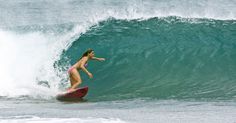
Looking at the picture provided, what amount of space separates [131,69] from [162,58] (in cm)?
112

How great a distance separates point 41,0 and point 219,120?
22726 mm

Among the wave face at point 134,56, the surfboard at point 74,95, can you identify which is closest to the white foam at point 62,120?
the surfboard at point 74,95

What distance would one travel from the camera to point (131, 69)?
1747 centimetres

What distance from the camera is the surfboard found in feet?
47.5

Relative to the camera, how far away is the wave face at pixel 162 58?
15.5 metres

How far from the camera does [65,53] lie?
1898 cm

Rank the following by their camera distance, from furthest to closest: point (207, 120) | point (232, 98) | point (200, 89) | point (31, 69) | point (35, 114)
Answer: point (31, 69) < point (200, 89) < point (232, 98) < point (35, 114) < point (207, 120)

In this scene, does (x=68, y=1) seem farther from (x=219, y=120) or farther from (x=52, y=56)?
(x=219, y=120)

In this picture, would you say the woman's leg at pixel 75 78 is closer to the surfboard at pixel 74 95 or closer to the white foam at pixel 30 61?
the surfboard at pixel 74 95

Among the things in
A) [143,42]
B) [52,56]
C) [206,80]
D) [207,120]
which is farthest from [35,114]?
[143,42]

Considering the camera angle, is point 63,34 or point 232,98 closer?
point 232,98

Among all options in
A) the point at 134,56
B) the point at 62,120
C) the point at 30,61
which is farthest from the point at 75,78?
the point at 62,120

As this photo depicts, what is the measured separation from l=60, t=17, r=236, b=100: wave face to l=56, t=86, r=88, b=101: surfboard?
545mm

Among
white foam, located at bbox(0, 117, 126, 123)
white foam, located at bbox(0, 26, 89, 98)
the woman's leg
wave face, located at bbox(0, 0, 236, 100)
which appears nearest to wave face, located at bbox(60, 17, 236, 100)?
wave face, located at bbox(0, 0, 236, 100)
